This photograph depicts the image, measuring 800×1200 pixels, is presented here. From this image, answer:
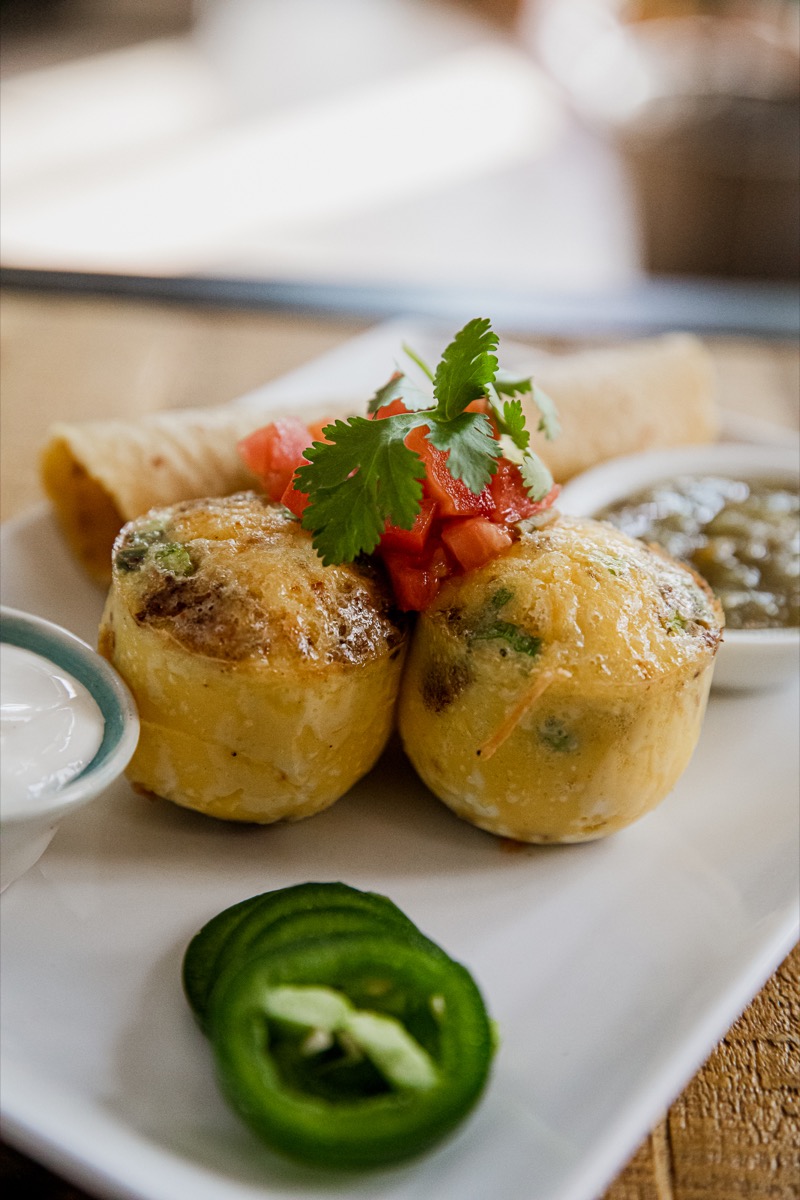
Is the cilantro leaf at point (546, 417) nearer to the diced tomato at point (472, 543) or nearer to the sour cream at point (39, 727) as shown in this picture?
the diced tomato at point (472, 543)

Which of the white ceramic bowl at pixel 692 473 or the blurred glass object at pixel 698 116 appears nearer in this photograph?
the white ceramic bowl at pixel 692 473

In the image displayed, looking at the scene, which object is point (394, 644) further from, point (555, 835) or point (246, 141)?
point (246, 141)

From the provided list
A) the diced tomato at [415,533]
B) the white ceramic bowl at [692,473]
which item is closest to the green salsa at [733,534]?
the white ceramic bowl at [692,473]

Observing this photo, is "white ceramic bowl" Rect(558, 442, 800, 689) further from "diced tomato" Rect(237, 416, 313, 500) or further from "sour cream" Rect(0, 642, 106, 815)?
"sour cream" Rect(0, 642, 106, 815)

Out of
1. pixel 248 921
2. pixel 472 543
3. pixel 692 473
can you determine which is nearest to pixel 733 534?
pixel 692 473

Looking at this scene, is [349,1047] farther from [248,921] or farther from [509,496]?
[509,496]
